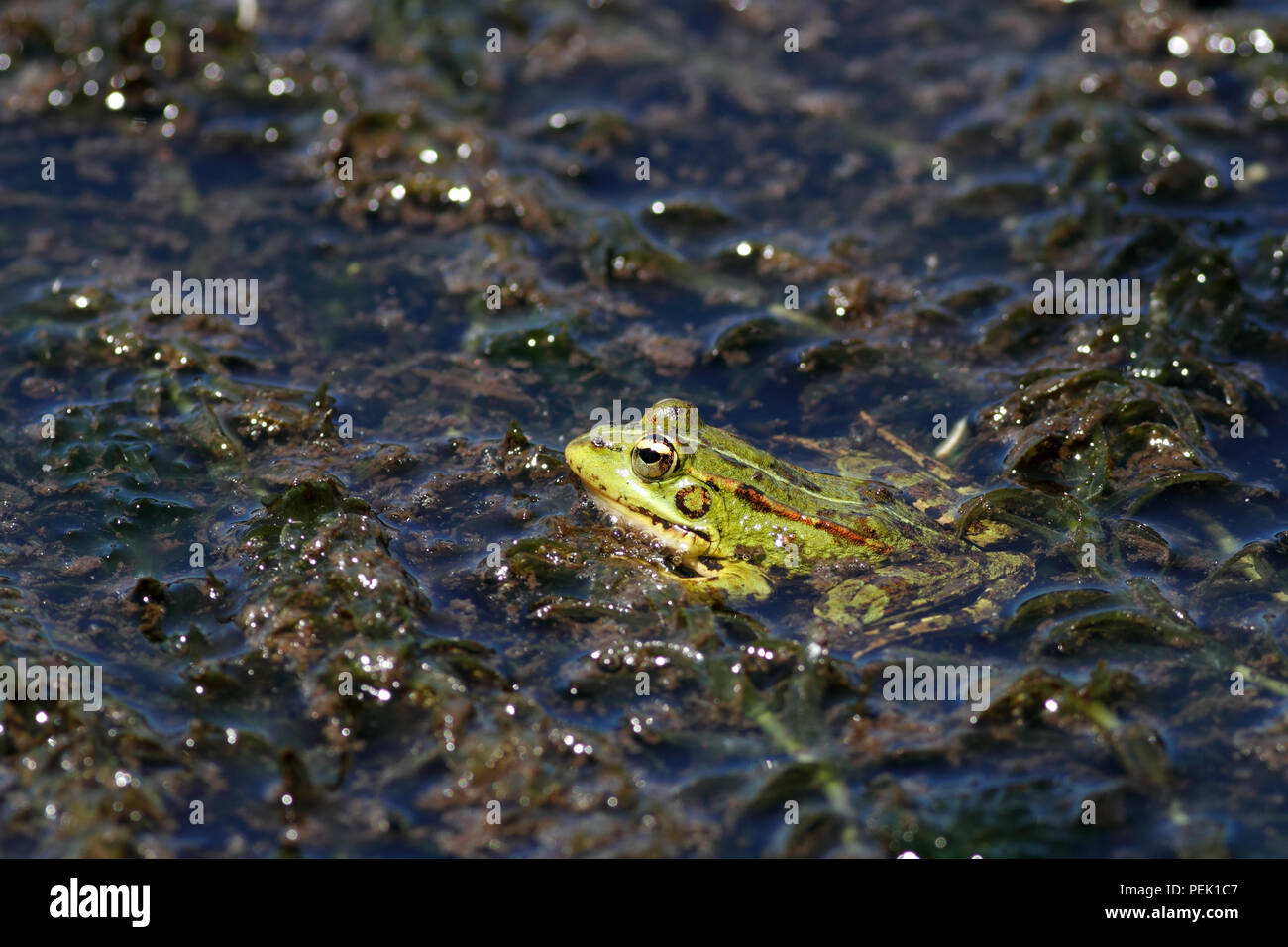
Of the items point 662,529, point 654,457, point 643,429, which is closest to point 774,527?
point 662,529

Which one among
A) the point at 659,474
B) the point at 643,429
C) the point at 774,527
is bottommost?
the point at 774,527

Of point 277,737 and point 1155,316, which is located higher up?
point 1155,316

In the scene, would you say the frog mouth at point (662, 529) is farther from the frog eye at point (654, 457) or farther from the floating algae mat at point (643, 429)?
the frog eye at point (654, 457)

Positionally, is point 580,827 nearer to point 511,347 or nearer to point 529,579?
point 529,579

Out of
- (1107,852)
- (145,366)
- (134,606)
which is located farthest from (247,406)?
(1107,852)

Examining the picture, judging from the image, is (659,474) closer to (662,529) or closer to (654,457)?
(654,457)
